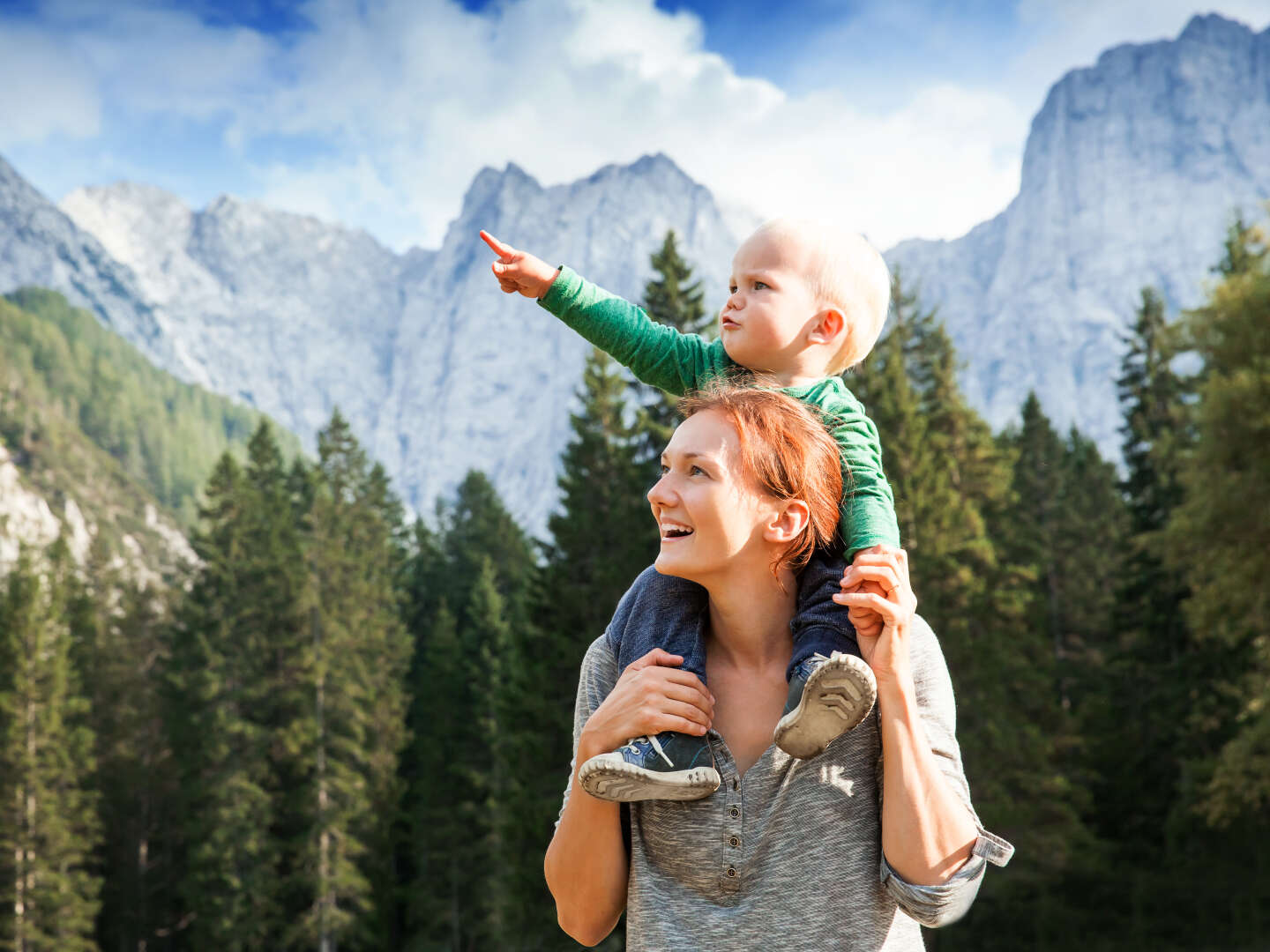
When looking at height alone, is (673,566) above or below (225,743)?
A: below

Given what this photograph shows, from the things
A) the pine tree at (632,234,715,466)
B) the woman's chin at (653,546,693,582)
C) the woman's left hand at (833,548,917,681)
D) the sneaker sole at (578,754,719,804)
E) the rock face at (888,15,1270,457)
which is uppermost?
the rock face at (888,15,1270,457)

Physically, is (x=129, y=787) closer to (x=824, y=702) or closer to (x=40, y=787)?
(x=40, y=787)

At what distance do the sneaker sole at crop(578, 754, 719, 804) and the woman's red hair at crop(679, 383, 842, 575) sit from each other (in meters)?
0.47

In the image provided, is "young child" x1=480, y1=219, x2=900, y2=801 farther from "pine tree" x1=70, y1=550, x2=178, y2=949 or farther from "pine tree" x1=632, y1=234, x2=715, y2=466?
"pine tree" x1=70, y1=550, x2=178, y2=949

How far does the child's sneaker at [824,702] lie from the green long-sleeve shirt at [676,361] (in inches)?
17.7

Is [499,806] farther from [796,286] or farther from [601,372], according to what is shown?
[796,286]

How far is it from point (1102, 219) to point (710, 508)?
7169 inches

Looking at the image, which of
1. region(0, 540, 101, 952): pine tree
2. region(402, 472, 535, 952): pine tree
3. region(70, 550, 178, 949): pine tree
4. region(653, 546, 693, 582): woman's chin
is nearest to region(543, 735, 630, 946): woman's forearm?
region(653, 546, 693, 582): woman's chin

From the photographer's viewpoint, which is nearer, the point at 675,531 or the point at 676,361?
the point at 675,531

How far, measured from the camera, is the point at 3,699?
31.0 metres

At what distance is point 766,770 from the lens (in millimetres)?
2207

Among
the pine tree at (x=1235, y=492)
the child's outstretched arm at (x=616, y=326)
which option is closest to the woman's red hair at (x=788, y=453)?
the child's outstretched arm at (x=616, y=326)

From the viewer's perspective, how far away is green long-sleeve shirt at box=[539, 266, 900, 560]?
2.44 m

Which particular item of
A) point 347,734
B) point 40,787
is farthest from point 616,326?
point 347,734
